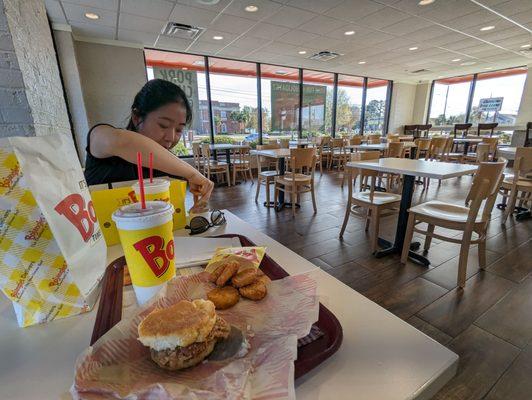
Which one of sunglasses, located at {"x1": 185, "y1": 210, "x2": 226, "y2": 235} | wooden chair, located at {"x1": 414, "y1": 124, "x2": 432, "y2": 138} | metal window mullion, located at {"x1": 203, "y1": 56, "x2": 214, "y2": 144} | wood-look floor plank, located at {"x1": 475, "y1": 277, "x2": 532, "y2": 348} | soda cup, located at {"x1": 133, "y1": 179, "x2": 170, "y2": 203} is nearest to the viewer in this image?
soda cup, located at {"x1": 133, "y1": 179, "x2": 170, "y2": 203}

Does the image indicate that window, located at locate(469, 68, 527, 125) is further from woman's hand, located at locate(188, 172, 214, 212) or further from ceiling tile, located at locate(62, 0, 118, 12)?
woman's hand, located at locate(188, 172, 214, 212)

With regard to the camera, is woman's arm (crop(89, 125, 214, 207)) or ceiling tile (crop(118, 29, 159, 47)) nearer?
woman's arm (crop(89, 125, 214, 207))

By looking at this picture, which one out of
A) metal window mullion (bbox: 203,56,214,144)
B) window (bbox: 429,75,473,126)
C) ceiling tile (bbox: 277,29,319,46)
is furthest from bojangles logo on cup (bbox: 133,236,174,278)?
window (bbox: 429,75,473,126)

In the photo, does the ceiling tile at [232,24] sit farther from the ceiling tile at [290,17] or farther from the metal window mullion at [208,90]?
the metal window mullion at [208,90]

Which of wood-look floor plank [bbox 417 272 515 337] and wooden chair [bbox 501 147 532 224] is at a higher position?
wooden chair [bbox 501 147 532 224]

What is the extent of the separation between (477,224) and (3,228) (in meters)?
2.46

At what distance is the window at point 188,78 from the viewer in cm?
557

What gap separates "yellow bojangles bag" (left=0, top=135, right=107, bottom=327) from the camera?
0.43m

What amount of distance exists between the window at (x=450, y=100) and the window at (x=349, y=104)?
3183 mm

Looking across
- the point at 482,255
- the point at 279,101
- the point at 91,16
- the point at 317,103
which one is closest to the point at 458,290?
the point at 482,255

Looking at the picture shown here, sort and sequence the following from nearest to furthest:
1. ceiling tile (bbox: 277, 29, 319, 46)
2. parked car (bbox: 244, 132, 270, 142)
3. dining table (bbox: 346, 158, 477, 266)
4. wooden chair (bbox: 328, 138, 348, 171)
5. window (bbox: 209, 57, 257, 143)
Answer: dining table (bbox: 346, 158, 477, 266) < ceiling tile (bbox: 277, 29, 319, 46) < window (bbox: 209, 57, 257, 143) < wooden chair (bbox: 328, 138, 348, 171) < parked car (bbox: 244, 132, 270, 142)

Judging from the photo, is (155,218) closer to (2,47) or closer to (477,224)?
(2,47)

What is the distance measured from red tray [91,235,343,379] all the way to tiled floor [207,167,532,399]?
47.2 inches

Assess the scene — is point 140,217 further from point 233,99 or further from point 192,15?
point 233,99
